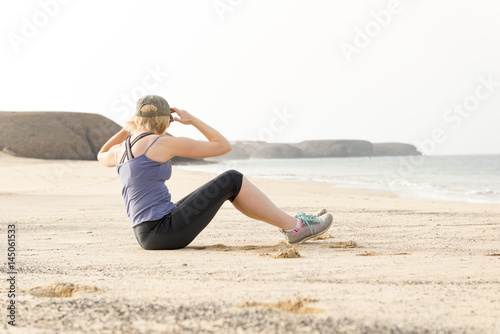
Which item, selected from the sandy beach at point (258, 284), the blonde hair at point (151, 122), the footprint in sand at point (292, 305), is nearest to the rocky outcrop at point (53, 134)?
the sandy beach at point (258, 284)

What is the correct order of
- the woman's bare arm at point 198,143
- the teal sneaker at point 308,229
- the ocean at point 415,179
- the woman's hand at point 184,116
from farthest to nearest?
the ocean at point 415,179, the teal sneaker at point 308,229, the woman's hand at point 184,116, the woman's bare arm at point 198,143

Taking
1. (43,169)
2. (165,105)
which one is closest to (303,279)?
(165,105)

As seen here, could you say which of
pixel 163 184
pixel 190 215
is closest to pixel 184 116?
pixel 163 184

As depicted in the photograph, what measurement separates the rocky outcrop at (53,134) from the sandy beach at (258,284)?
49153 mm

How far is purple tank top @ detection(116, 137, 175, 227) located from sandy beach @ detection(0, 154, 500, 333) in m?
0.34

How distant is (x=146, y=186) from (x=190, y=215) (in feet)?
1.37

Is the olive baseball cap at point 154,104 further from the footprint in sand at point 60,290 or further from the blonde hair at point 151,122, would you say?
the footprint in sand at point 60,290

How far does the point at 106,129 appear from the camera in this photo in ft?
208

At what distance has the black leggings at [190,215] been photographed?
3.86 meters

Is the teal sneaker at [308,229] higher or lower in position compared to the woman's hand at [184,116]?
lower

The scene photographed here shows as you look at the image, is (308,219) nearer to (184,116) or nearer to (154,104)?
(184,116)

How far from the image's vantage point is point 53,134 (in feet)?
180

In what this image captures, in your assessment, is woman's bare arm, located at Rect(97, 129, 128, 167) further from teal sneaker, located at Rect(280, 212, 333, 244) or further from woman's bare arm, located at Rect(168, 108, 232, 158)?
teal sneaker, located at Rect(280, 212, 333, 244)

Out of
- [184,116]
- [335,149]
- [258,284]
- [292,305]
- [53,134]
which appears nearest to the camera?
[292,305]
